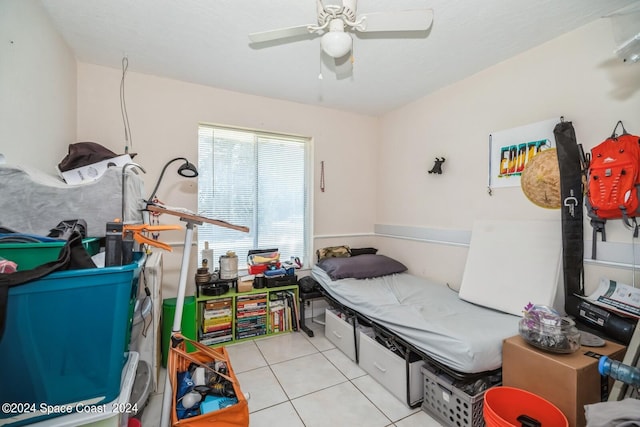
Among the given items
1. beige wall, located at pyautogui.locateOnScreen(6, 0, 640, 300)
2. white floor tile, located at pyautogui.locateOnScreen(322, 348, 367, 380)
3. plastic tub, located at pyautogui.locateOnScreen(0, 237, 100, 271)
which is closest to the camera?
plastic tub, located at pyautogui.locateOnScreen(0, 237, 100, 271)

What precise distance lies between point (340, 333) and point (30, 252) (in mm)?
2371

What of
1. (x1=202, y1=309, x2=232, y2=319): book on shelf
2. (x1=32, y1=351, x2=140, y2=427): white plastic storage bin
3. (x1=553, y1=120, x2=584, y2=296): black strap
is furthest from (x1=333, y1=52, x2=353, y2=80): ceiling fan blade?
(x1=202, y1=309, x2=232, y2=319): book on shelf

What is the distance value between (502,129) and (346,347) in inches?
96.3

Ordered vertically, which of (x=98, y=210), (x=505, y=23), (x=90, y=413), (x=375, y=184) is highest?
(x=505, y=23)

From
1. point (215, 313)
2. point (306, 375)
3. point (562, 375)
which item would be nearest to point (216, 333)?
point (215, 313)

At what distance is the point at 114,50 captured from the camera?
7.24 ft

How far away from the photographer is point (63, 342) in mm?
797

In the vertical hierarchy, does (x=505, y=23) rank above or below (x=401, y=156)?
above

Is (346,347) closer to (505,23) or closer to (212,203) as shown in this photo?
(212,203)

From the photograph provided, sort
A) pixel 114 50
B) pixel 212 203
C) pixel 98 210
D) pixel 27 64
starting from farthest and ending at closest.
Result: pixel 212 203 → pixel 114 50 → pixel 27 64 → pixel 98 210

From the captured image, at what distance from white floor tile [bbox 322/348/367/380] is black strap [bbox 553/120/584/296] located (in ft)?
5.49

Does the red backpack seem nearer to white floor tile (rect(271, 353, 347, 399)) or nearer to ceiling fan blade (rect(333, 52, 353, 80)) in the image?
ceiling fan blade (rect(333, 52, 353, 80))

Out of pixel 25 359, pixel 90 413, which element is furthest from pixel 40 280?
pixel 90 413

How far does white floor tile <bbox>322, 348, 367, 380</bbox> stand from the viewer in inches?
88.8
